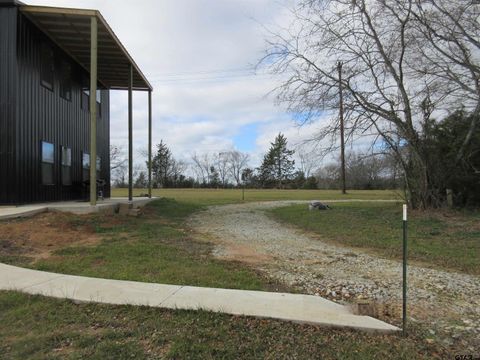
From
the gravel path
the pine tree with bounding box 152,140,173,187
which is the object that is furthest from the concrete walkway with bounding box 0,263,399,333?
the pine tree with bounding box 152,140,173,187

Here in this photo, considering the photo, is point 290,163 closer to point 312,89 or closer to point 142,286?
point 312,89

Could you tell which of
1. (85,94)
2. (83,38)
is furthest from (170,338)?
(85,94)

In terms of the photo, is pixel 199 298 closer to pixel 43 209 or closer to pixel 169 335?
pixel 169 335

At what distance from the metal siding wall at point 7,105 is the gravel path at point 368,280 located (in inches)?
255

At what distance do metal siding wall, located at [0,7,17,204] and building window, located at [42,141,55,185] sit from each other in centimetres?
183

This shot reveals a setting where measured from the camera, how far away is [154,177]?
309ft

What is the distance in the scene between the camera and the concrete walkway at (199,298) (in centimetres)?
445

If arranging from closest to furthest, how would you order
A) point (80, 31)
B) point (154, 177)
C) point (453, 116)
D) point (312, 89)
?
point (80, 31), point (312, 89), point (453, 116), point (154, 177)

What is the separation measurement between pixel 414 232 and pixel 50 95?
43.0ft

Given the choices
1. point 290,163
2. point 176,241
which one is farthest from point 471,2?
point 290,163

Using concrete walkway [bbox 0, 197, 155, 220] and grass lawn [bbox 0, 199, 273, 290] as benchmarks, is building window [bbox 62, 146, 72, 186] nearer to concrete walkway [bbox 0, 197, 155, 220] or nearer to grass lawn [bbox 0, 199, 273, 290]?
concrete walkway [bbox 0, 197, 155, 220]

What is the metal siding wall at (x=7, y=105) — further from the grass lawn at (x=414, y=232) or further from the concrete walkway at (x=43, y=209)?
the grass lawn at (x=414, y=232)

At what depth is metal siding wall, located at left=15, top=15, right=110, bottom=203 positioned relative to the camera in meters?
12.9

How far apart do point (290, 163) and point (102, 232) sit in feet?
278
